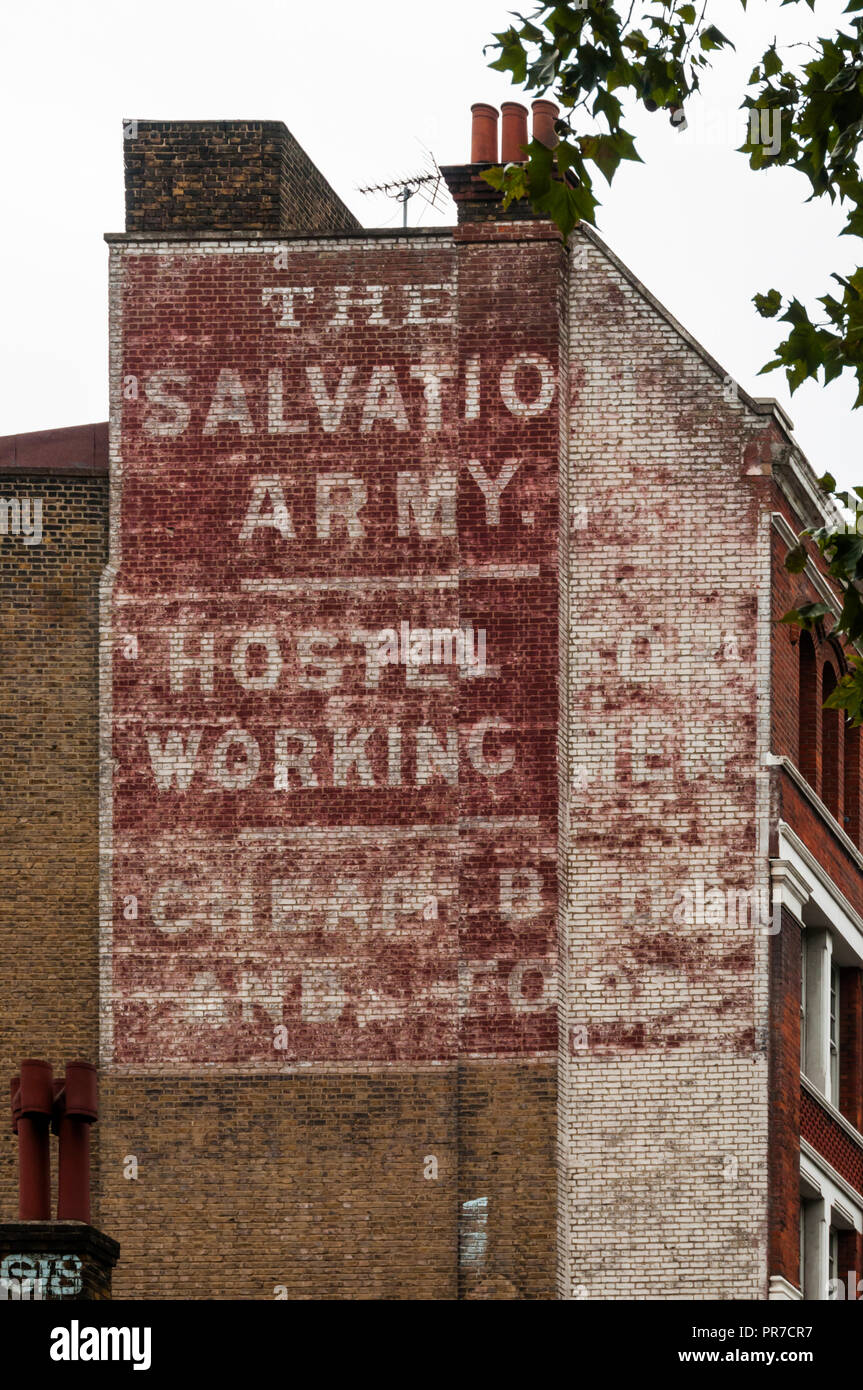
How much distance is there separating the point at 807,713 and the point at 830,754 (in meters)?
1.69

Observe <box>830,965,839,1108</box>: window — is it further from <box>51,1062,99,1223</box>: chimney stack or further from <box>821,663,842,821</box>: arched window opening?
<box>51,1062,99,1223</box>: chimney stack

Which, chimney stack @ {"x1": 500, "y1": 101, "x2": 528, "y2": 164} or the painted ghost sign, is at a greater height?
chimney stack @ {"x1": 500, "y1": 101, "x2": 528, "y2": 164}

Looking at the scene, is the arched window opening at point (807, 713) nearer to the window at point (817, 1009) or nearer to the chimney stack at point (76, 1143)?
the window at point (817, 1009)

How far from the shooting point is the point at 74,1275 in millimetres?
23031

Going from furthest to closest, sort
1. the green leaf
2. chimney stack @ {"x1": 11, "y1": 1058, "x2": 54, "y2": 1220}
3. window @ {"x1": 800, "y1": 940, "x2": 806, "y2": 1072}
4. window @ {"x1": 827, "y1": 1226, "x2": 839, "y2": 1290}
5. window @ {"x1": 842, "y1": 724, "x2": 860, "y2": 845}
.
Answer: window @ {"x1": 842, "y1": 724, "x2": 860, "y2": 845}, window @ {"x1": 827, "y1": 1226, "x2": 839, "y2": 1290}, window @ {"x1": 800, "y1": 940, "x2": 806, "y2": 1072}, chimney stack @ {"x1": 11, "y1": 1058, "x2": 54, "y2": 1220}, the green leaf

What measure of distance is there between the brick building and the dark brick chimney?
0.15 feet

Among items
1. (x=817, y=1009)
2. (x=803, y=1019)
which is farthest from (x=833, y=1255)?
(x=817, y=1009)

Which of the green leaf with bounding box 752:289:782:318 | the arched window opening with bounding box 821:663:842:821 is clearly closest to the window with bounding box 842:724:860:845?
the arched window opening with bounding box 821:663:842:821

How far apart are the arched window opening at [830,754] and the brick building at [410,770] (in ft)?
7.15

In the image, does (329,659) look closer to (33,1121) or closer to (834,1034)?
(33,1121)

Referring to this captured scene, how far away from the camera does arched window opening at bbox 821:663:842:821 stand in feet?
120

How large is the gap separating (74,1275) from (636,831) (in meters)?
11.4
